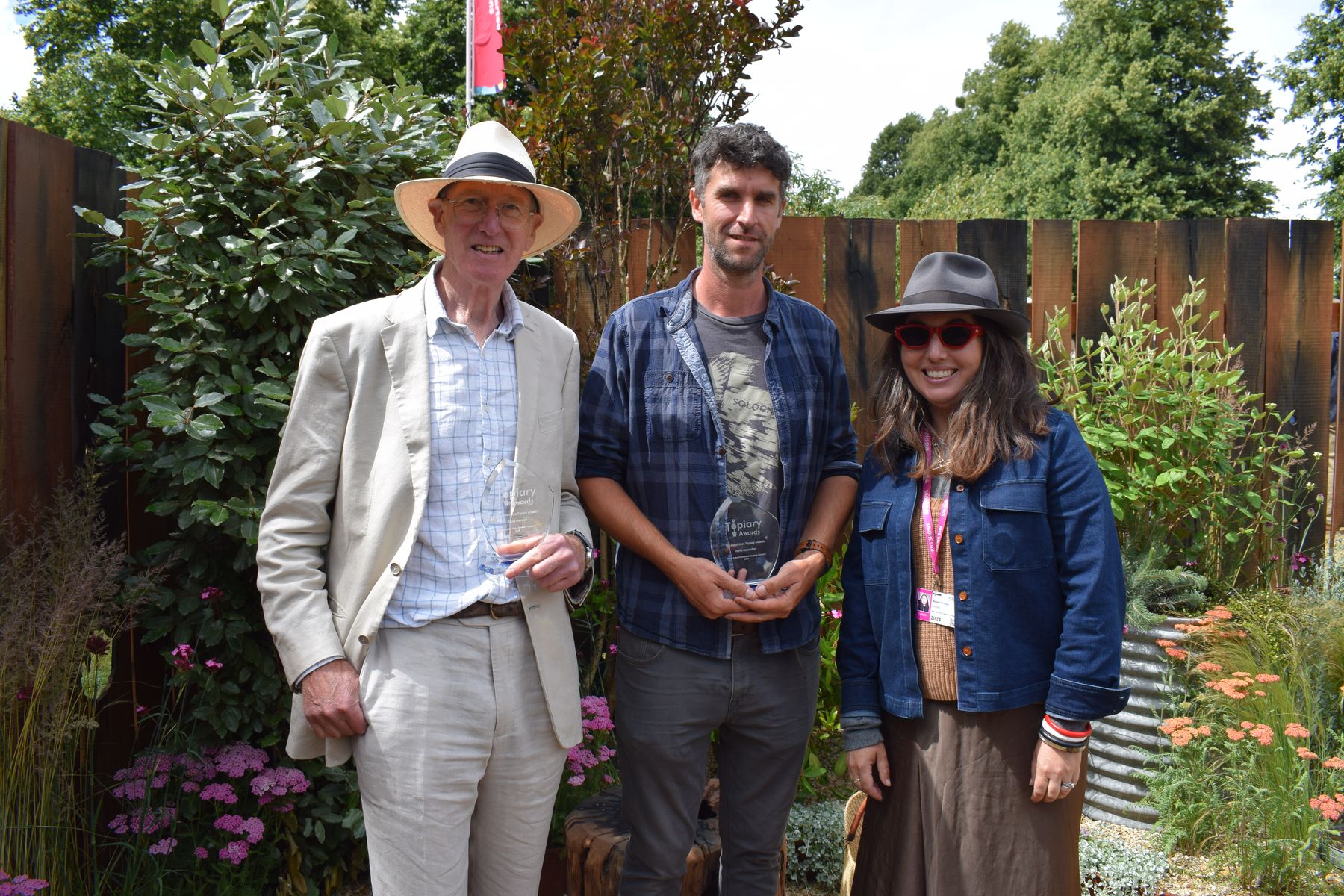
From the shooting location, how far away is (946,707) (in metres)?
2.07

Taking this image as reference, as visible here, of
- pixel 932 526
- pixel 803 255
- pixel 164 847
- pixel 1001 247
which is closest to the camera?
pixel 932 526

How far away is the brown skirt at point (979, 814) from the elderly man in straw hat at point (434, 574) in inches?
32.2

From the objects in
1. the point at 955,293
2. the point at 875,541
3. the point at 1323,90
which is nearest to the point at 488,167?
the point at 955,293

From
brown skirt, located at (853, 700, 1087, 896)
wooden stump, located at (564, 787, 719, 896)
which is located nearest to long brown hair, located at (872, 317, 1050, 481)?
brown skirt, located at (853, 700, 1087, 896)

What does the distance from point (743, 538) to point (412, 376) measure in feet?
3.01

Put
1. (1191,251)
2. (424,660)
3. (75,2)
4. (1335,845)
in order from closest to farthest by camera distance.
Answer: (424,660), (1335,845), (1191,251), (75,2)

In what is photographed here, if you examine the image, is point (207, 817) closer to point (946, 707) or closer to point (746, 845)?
point (746, 845)

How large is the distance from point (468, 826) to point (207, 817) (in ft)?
4.51

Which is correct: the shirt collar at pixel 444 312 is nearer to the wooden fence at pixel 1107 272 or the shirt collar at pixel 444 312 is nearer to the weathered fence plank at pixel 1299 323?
the wooden fence at pixel 1107 272

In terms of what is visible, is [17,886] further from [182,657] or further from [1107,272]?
[1107,272]

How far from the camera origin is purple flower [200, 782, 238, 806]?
2703 millimetres

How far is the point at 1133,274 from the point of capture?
15.0 ft

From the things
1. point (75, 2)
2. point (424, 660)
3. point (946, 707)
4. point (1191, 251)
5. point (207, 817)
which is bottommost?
point (207, 817)

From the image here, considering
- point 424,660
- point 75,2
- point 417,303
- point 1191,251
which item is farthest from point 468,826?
point 75,2
